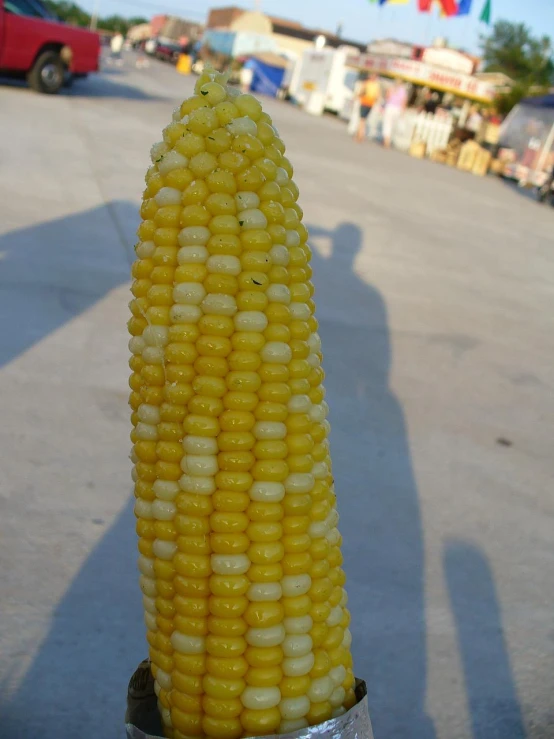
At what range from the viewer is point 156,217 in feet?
3.79

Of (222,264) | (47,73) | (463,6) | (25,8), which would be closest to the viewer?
(222,264)

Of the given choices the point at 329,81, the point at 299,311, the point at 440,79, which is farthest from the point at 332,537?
the point at 329,81

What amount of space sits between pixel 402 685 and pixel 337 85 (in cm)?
3148

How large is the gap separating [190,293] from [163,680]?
638 mm

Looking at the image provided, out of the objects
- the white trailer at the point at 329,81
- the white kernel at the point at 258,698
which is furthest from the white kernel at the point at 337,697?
the white trailer at the point at 329,81

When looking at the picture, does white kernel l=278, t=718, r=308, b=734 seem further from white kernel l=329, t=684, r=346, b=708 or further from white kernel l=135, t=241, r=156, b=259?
white kernel l=135, t=241, r=156, b=259

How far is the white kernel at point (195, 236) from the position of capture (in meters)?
1.12

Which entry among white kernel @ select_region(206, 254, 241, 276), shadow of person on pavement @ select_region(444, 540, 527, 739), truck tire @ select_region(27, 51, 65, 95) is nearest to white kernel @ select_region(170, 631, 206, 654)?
white kernel @ select_region(206, 254, 241, 276)

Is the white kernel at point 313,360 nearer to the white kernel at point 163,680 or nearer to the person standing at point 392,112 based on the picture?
the white kernel at point 163,680

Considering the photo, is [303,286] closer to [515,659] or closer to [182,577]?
[182,577]

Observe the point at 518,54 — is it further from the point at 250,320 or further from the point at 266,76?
the point at 250,320

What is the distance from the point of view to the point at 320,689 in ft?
A: 4.00

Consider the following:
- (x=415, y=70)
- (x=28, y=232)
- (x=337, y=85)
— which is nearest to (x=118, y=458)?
(x=28, y=232)

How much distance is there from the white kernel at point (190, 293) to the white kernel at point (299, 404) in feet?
0.70
